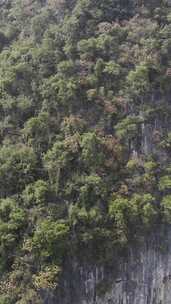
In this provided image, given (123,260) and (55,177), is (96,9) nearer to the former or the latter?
(55,177)

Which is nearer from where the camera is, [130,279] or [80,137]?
[130,279]

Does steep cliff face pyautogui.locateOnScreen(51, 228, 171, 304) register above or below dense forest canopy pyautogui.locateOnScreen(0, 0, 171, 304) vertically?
below

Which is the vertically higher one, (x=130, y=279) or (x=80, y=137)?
(x=80, y=137)

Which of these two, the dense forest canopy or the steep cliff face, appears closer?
the dense forest canopy

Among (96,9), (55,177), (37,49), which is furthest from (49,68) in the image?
(55,177)
